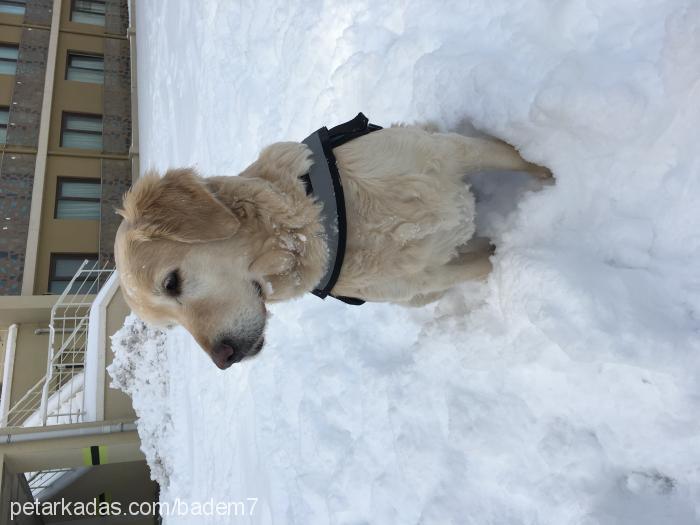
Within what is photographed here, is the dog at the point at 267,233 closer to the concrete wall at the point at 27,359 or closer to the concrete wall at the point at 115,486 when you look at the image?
the concrete wall at the point at 115,486

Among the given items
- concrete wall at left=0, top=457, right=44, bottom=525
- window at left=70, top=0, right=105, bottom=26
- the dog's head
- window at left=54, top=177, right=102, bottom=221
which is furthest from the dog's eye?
window at left=70, top=0, right=105, bottom=26

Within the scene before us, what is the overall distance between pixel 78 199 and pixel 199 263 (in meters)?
12.8

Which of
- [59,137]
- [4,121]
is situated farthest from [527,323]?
[4,121]

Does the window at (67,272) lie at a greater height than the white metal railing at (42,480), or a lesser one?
greater

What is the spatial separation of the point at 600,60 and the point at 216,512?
403 cm

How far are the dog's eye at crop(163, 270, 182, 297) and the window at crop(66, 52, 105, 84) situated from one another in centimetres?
1486

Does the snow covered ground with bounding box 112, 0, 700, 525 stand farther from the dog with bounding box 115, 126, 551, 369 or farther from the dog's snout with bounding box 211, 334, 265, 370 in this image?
the dog's snout with bounding box 211, 334, 265, 370

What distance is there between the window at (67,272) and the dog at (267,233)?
37.0 feet

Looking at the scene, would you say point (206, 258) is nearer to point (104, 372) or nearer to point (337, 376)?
point (337, 376)

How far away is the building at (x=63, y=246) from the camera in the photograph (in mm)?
7516

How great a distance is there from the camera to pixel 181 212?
1925 mm

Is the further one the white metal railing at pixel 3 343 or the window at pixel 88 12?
the window at pixel 88 12

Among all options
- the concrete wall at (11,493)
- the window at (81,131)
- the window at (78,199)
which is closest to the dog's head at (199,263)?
the concrete wall at (11,493)

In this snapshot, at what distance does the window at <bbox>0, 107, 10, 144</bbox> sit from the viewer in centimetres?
1284
